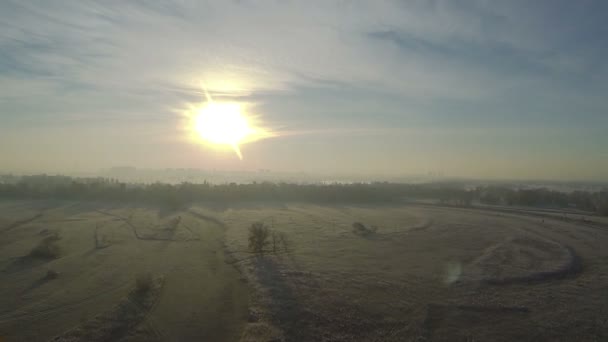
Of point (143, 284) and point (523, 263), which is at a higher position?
point (523, 263)

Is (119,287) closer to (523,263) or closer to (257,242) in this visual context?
(257,242)

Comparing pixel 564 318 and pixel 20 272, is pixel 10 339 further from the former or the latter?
pixel 564 318

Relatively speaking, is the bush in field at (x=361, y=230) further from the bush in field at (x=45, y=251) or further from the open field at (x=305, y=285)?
the bush in field at (x=45, y=251)

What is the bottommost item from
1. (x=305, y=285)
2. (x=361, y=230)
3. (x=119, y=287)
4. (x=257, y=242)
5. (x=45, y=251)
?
(x=119, y=287)

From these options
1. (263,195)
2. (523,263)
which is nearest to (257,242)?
(523,263)

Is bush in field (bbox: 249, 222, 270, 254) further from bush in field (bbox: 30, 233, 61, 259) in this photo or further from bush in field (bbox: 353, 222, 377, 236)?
bush in field (bbox: 30, 233, 61, 259)

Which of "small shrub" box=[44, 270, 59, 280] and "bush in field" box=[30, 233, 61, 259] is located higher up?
"bush in field" box=[30, 233, 61, 259]

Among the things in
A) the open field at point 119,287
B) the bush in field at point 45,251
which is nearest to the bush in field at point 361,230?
the open field at point 119,287

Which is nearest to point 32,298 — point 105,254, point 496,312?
point 105,254

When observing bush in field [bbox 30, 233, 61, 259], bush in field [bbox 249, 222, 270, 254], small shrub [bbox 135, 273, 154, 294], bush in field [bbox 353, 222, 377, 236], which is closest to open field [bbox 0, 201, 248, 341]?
small shrub [bbox 135, 273, 154, 294]
